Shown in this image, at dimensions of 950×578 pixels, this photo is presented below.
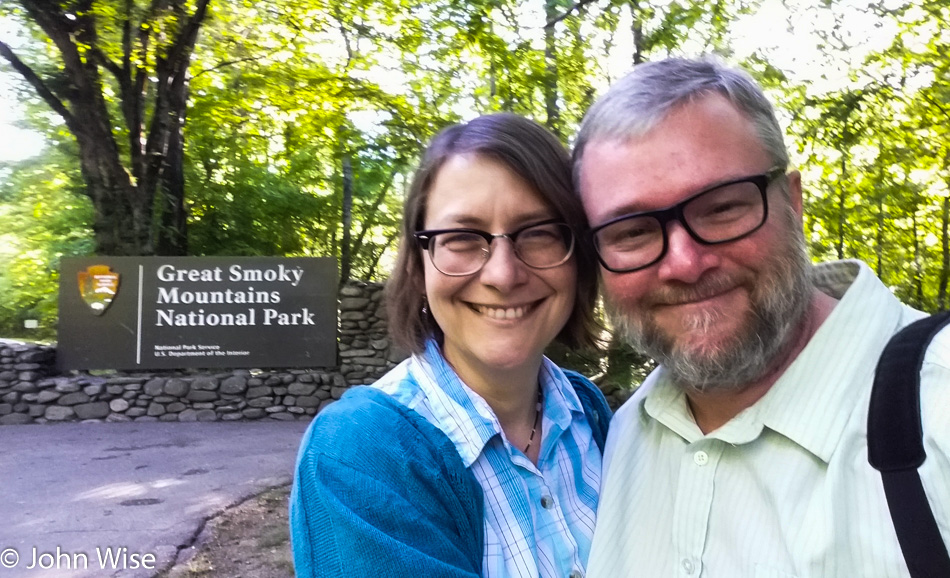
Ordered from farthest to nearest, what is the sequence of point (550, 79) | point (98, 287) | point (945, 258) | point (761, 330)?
point (945, 258) → point (98, 287) → point (550, 79) → point (761, 330)

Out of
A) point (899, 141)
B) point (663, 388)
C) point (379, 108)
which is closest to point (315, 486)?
point (663, 388)

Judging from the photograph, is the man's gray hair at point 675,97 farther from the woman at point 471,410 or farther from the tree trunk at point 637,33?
the tree trunk at point 637,33

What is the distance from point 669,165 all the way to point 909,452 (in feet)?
2.31

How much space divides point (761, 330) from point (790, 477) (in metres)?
0.31

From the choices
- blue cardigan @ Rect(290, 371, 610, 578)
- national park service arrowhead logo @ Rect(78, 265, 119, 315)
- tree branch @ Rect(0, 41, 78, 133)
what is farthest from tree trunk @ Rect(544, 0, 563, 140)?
tree branch @ Rect(0, 41, 78, 133)

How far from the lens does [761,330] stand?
1.38 meters

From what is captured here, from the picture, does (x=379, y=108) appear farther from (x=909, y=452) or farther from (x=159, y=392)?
(x=909, y=452)

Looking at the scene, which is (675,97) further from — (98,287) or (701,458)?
(98,287)

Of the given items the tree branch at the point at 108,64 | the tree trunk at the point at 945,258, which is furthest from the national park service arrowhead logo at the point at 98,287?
the tree trunk at the point at 945,258

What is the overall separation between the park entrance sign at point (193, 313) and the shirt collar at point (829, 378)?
940cm

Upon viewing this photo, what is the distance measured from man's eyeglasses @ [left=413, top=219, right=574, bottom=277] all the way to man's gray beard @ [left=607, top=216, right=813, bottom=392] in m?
0.38

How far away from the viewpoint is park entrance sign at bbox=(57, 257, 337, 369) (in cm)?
994

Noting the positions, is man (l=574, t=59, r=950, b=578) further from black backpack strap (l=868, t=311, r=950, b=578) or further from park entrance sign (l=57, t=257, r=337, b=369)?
park entrance sign (l=57, t=257, r=337, b=369)

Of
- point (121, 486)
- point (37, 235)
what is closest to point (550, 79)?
point (121, 486)
